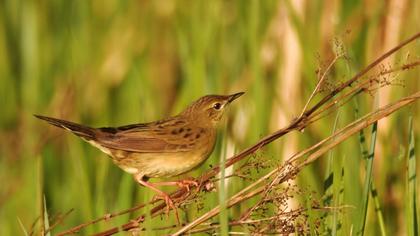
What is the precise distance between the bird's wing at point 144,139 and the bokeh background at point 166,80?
19 centimetres

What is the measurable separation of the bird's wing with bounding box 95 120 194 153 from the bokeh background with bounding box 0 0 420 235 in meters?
0.19

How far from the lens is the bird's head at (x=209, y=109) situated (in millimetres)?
5031

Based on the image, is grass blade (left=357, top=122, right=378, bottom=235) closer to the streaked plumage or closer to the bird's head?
the streaked plumage

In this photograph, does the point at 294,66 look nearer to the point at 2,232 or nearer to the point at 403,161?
the point at 403,161

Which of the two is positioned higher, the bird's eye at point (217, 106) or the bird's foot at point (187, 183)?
the bird's eye at point (217, 106)

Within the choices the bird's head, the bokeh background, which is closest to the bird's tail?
the bokeh background

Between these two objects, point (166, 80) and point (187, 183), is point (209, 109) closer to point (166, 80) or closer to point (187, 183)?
point (187, 183)

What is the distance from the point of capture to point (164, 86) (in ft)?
25.7

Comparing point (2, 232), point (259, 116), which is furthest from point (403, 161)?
point (2, 232)

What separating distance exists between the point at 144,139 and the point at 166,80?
3.17 metres

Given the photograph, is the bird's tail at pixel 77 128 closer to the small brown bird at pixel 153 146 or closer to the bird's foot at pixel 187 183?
the small brown bird at pixel 153 146

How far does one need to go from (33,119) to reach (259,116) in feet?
6.76

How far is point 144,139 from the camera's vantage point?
4730 mm

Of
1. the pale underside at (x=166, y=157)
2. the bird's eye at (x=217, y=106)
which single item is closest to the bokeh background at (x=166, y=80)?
the pale underside at (x=166, y=157)
